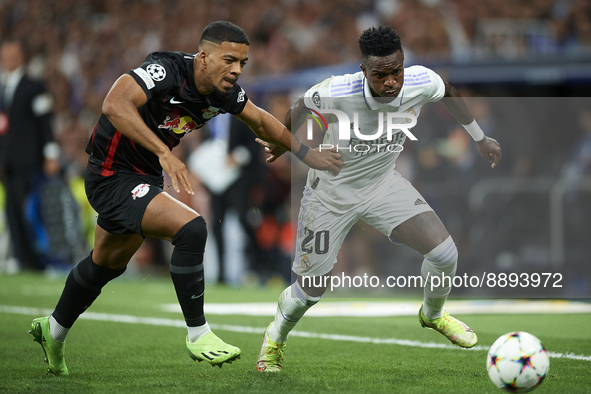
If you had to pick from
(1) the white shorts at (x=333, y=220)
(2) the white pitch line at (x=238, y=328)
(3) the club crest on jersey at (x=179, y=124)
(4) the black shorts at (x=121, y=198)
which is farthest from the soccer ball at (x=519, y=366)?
(3) the club crest on jersey at (x=179, y=124)

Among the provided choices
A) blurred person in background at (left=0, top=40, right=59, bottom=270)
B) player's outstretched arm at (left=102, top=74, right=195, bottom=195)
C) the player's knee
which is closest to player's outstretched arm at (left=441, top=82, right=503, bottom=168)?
the player's knee

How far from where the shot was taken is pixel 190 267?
444 centimetres

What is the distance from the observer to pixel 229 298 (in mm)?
9672

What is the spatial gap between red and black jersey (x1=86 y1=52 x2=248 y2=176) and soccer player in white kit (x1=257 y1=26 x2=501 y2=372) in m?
0.66

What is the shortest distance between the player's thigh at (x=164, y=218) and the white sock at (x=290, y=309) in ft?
3.29

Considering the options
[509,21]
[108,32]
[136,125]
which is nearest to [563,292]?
[509,21]

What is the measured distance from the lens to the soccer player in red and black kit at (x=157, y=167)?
4.36m

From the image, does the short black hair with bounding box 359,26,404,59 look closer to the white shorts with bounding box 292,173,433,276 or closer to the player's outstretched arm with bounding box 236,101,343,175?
the player's outstretched arm with bounding box 236,101,343,175

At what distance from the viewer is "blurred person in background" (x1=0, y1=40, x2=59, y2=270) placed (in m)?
11.4

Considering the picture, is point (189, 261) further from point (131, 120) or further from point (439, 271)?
point (439, 271)

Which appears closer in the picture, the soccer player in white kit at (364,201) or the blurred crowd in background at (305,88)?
the soccer player in white kit at (364,201)

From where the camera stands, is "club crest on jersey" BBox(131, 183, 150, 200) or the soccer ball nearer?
the soccer ball

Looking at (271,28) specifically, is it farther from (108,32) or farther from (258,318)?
(258,318)

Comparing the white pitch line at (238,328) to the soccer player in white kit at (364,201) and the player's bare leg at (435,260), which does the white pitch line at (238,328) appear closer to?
the player's bare leg at (435,260)
